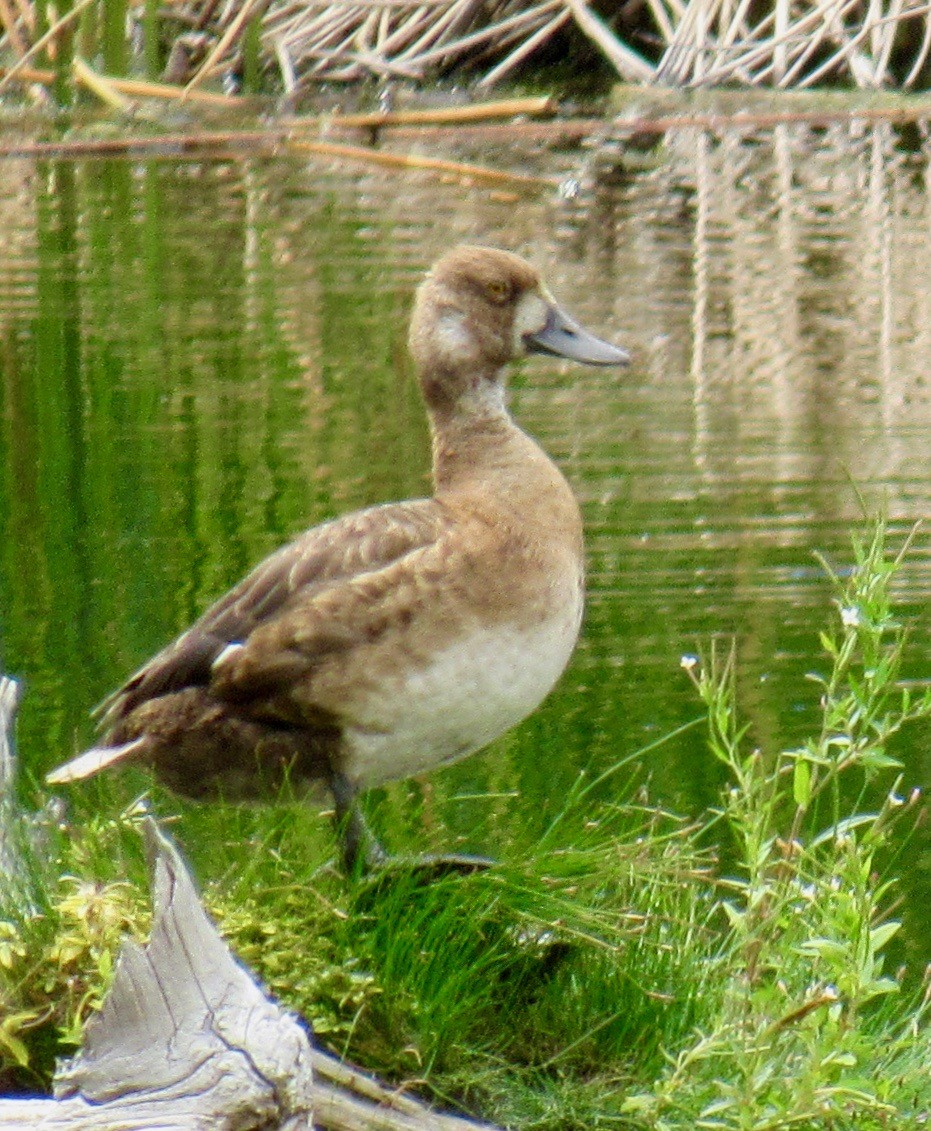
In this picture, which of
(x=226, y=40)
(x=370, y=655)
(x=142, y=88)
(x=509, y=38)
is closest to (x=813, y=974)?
(x=370, y=655)

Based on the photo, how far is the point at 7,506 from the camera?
8.70 m

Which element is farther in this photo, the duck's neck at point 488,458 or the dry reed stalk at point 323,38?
the dry reed stalk at point 323,38

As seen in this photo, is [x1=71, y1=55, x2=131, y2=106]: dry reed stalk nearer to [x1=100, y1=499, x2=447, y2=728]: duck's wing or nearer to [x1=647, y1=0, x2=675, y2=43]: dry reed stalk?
[x1=647, y1=0, x2=675, y2=43]: dry reed stalk

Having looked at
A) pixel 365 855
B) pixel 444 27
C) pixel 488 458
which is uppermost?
pixel 444 27

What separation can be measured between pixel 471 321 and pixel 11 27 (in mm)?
13633

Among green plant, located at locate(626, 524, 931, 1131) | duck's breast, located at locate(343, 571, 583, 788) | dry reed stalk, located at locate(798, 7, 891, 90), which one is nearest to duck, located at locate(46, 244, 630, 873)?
duck's breast, located at locate(343, 571, 583, 788)

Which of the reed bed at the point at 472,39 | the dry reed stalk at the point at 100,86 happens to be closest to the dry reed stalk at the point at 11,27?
the reed bed at the point at 472,39

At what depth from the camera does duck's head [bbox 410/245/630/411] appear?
457cm

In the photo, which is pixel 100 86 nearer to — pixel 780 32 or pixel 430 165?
pixel 430 165

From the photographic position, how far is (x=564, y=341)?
471cm

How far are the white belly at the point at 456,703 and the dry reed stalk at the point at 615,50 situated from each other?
14.7 metres

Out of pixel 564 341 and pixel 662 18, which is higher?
pixel 662 18

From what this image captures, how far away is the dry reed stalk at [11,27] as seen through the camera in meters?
17.2

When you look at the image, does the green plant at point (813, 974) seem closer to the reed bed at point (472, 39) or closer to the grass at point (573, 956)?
the grass at point (573, 956)
